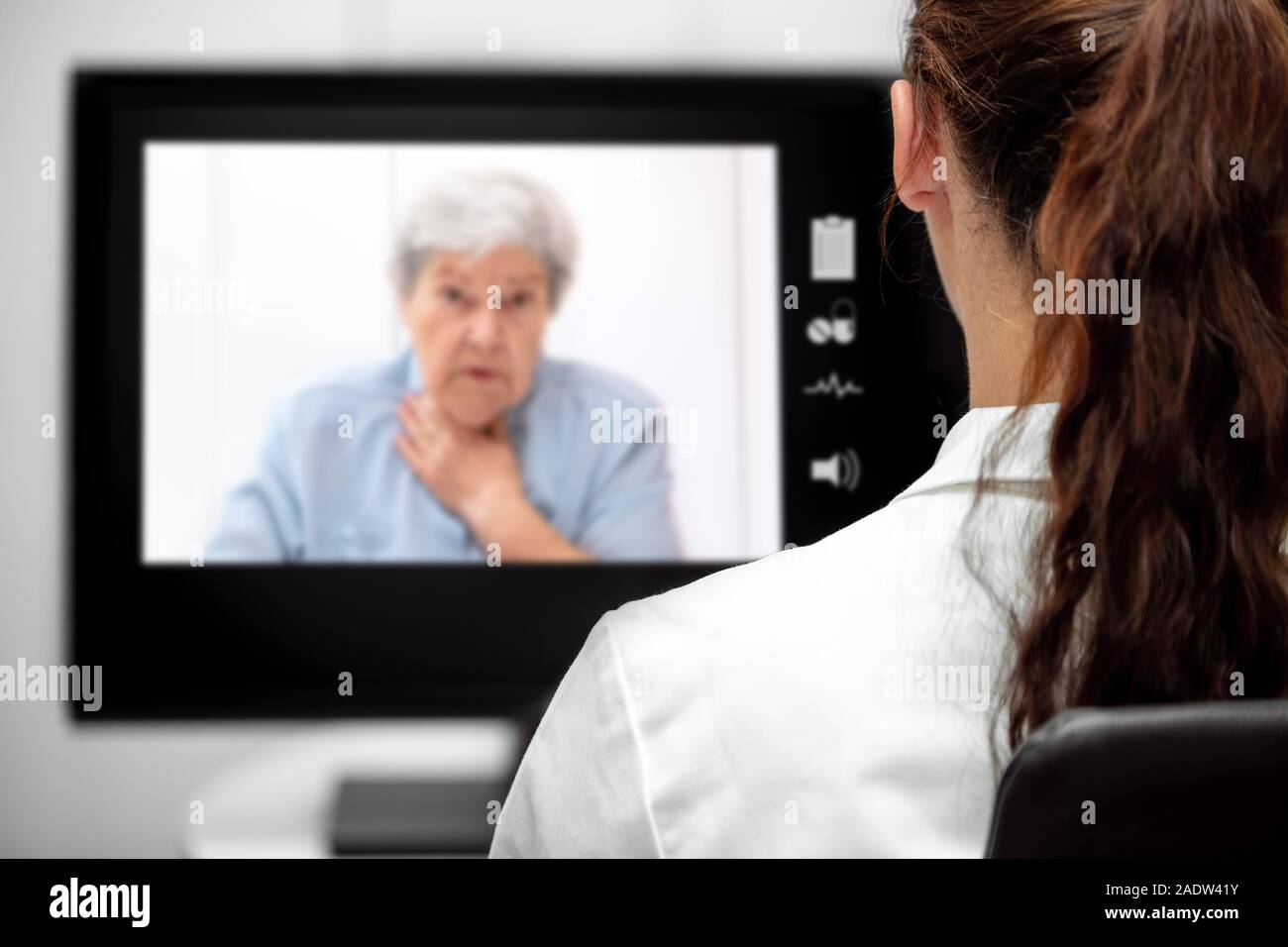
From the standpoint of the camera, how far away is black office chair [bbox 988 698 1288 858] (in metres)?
0.42

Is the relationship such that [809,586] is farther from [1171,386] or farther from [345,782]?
[345,782]

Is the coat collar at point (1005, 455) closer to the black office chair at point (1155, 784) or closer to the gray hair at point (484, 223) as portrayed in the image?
the black office chair at point (1155, 784)

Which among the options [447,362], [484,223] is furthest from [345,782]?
[484,223]

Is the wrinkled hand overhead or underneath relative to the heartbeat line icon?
underneath

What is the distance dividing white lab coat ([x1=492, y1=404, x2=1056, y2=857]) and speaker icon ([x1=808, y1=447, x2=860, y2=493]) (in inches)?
40.6

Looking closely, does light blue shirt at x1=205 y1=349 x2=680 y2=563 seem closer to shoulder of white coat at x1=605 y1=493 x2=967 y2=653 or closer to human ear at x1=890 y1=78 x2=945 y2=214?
human ear at x1=890 y1=78 x2=945 y2=214

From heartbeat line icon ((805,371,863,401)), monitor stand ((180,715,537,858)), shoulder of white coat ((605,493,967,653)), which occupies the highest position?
heartbeat line icon ((805,371,863,401))

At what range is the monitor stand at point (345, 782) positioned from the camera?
1617 mm

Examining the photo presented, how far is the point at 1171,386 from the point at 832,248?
111cm

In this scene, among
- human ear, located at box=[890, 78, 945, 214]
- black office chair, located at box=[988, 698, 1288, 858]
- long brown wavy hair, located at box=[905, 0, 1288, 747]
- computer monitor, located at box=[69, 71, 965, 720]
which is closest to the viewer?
black office chair, located at box=[988, 698, 1288, 858]

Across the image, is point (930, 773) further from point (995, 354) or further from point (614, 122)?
point (614, 122)

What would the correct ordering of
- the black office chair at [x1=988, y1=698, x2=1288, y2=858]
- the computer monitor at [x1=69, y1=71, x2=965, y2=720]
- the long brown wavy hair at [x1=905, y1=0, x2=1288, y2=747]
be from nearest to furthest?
the black office chair at [x1=988, y1=698, x2=1288, y2=858] < the long brown wavy hair at [x1=905, y1=0, x2=1288, y2=747] < the computer monitor at [x1=69, y1=71, x2=965, y2=720]

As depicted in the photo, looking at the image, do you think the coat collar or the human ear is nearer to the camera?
the coat collar

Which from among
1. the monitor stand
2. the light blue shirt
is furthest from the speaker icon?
the monitor stand
